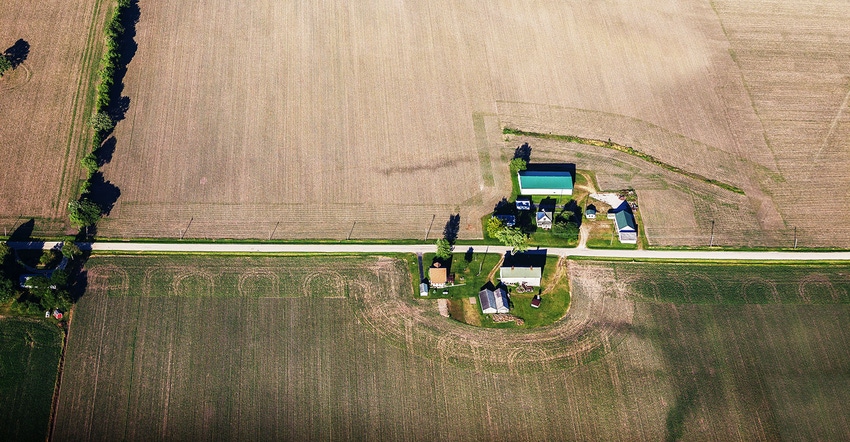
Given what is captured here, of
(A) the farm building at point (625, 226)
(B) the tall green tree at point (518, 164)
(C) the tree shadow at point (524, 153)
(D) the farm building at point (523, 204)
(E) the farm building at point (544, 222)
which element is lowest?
(A) the farm building at point (625, 226)

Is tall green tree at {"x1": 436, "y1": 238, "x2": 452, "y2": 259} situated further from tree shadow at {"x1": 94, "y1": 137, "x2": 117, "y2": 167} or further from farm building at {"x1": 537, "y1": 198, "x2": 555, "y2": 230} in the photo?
tree shadow at {"x1": 94, "y1": 137, "x2": 117, "y2": 167}

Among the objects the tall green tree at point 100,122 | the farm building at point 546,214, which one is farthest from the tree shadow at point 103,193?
the farm building at point 546,214

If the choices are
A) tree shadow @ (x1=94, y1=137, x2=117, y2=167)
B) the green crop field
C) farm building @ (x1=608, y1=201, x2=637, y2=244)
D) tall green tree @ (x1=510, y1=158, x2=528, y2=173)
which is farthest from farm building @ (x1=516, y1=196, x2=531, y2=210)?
the green crop field

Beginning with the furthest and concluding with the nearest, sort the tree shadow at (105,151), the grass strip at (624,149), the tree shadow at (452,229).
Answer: the grass strip at (624,149), the tree shadow at (105,151), the tree shadow at (452,229)

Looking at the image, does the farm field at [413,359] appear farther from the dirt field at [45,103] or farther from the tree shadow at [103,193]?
the dirt field at [45,103]

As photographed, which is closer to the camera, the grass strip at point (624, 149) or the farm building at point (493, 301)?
the farm building at point (493, 301)
